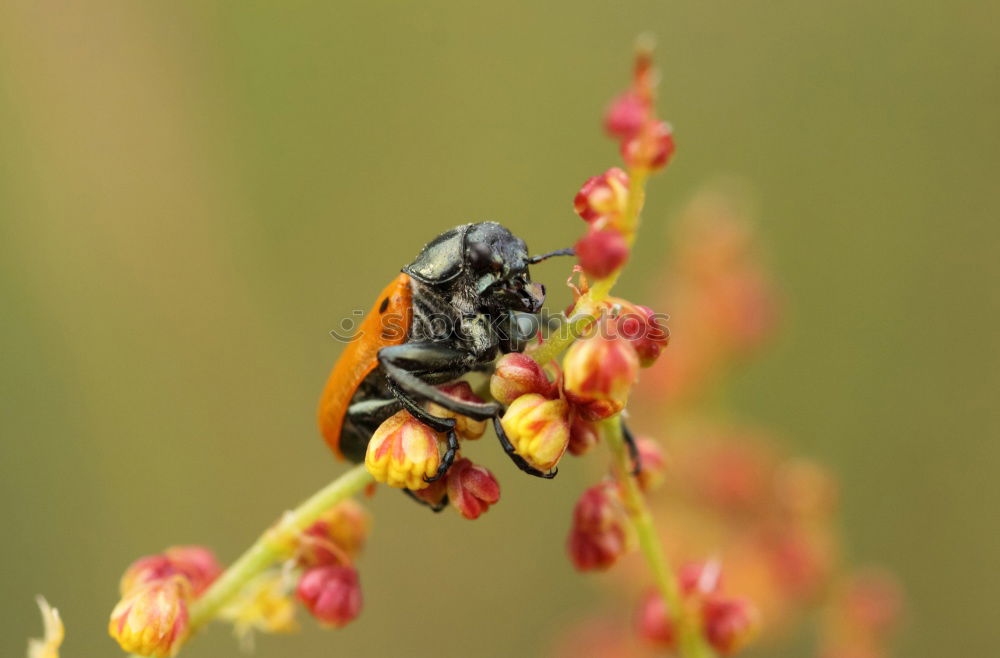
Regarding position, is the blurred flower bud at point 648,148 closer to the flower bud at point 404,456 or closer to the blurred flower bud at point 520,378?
the blurred flower bud at point 520,378

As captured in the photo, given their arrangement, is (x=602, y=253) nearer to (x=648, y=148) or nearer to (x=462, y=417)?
(x=648, y=148)

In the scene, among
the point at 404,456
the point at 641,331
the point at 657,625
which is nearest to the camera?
the point at 641,331

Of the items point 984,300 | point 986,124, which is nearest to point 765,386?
point 984,300

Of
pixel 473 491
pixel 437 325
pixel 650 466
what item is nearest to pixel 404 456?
pixel 473 491

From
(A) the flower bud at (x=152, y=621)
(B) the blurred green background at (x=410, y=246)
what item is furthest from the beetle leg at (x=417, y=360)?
(B) the blurred green background at (x=410, y=246)

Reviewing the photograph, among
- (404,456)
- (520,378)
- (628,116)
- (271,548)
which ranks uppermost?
(628,116)

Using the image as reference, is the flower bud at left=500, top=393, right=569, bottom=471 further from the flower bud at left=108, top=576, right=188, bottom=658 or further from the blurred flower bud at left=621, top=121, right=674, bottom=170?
the flower bud at left=108, top=576, right=188, bottom=658

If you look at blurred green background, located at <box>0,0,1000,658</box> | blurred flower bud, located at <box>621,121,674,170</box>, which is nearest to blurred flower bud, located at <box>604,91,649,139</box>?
blurred flower bud, located at <box>621,121,674,170</box>
